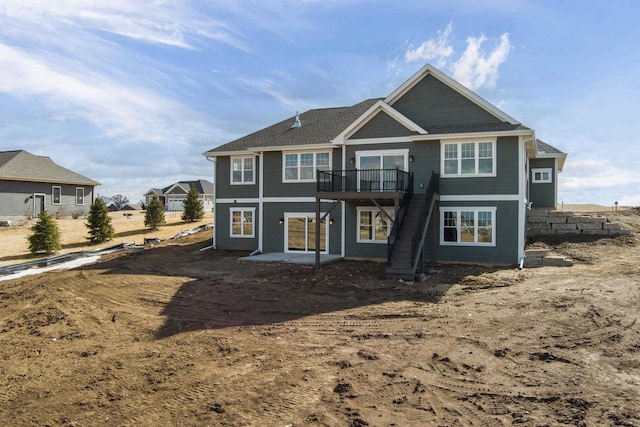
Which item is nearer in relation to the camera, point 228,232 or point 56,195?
point 228,232

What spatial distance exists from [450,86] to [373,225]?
21.8 feet

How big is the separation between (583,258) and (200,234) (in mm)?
21516

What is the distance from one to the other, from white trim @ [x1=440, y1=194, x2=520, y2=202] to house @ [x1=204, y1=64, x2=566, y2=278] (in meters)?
0.04

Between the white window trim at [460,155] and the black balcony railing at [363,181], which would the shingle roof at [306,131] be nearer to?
the black balcony railing at [363,181]

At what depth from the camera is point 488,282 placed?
1388 cm

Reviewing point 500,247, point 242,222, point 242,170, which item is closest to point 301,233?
point 242,222

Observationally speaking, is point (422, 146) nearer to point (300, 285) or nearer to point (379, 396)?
point (300, 285)

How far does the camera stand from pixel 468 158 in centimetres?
1794

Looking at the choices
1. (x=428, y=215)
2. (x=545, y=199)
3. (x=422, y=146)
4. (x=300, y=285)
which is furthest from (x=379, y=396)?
(x=545, y=199)

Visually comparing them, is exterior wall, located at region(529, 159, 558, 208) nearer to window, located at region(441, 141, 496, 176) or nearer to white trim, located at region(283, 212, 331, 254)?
window, located at region(441, 141, 496, 176)

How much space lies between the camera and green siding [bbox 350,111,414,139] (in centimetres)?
1886

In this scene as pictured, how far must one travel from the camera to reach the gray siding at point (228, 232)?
2289cm

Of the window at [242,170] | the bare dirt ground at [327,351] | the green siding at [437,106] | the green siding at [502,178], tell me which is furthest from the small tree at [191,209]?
the green siding at [502,178]

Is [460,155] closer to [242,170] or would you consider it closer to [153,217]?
[242,170]
